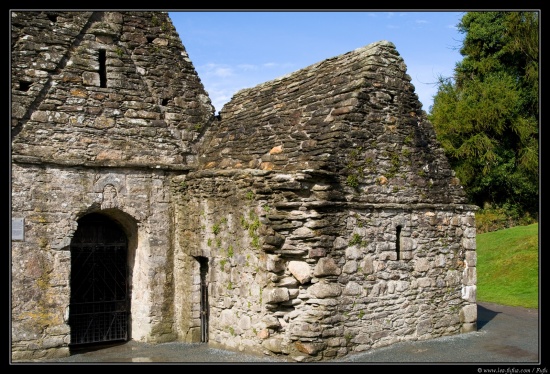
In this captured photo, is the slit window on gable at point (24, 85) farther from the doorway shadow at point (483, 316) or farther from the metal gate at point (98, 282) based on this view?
the doorway shadow at point (483, 316)

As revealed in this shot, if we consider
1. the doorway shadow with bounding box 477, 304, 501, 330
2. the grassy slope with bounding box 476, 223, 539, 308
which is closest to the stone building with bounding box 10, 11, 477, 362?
the doorway shadow with bounding box 477, 304, 501, 330

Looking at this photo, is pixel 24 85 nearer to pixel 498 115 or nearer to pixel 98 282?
pixel 98 282

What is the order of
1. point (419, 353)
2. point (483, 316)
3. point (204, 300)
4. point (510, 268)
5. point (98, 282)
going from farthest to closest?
point (510, 268) → point (483, 316) → point (98, 282) → point (204, 300) → point (419, 353)

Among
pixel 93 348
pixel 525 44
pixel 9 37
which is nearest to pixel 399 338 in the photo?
pixel 93 348

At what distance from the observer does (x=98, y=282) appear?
1280 cm

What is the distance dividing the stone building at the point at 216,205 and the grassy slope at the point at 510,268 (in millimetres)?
5621

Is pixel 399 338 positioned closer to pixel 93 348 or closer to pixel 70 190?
pixel 93 348

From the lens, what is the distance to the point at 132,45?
13164 mm

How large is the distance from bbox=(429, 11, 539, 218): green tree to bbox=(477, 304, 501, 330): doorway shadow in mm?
15488

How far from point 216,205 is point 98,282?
10.3ft

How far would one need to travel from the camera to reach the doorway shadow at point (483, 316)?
1391 centimetres

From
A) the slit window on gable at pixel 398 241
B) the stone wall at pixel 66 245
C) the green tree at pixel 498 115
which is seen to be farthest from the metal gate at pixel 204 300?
the green tree at pixel 498 115

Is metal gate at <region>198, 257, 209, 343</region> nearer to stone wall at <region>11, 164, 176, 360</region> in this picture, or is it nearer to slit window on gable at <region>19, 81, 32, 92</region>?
stone wall at <region>11, 164, 176, 360</region>

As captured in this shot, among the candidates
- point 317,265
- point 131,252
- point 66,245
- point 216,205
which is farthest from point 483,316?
point 66,245
